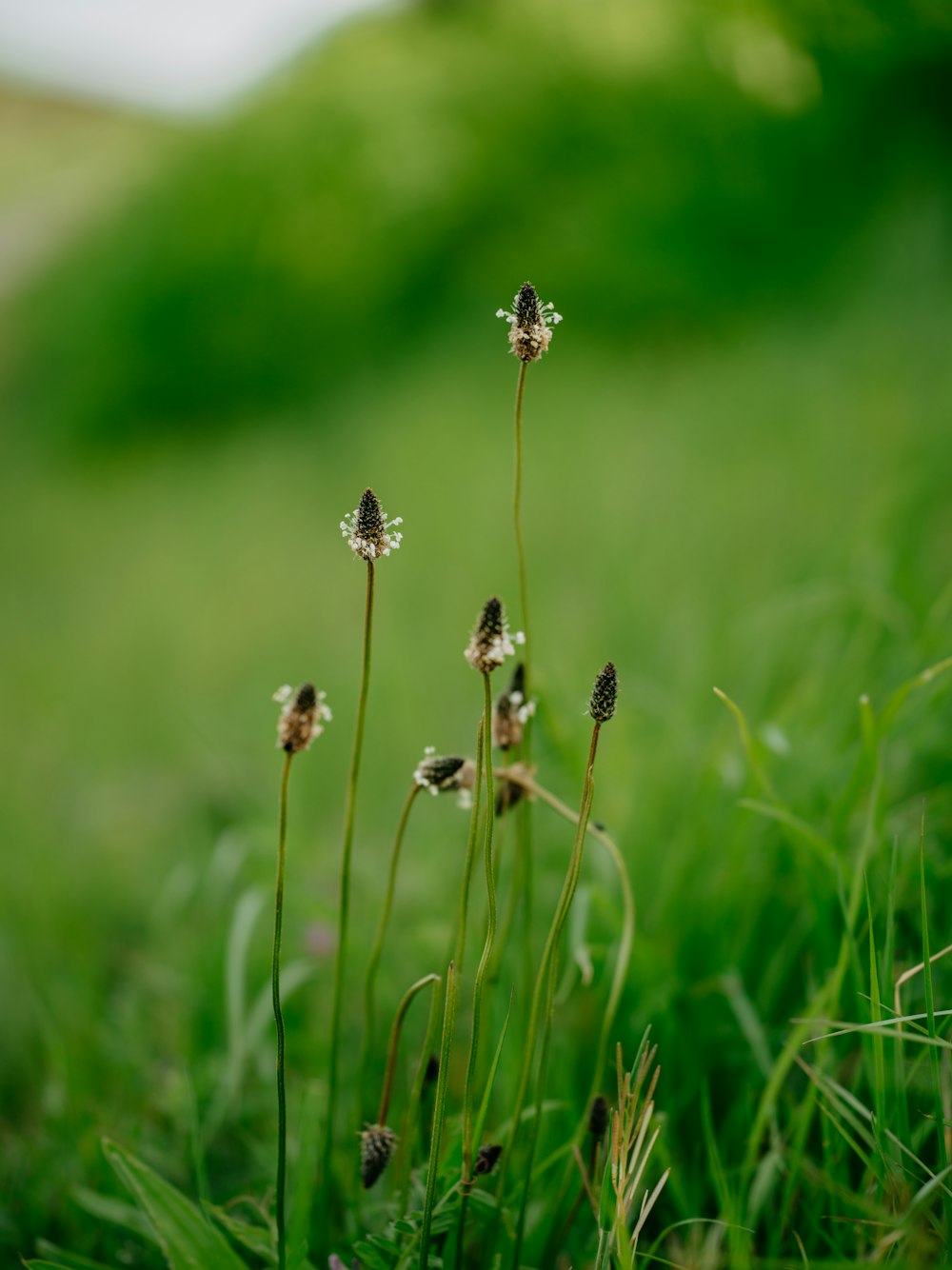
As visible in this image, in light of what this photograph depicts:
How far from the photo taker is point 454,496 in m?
3.08

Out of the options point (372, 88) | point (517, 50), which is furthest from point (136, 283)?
point (517, 50)

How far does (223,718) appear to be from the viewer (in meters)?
2.46

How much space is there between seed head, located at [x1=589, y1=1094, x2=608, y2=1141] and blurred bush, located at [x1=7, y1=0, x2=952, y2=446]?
3449mm

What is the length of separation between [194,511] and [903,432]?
2825 mm

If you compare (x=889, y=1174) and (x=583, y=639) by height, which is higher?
(x=583, y=639)

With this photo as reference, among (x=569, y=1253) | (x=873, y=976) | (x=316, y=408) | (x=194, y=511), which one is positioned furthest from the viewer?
(x=316, y=408)

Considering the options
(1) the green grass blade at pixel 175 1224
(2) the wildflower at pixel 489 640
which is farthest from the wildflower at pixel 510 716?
(1) the green grass blade at pixel 175 1224

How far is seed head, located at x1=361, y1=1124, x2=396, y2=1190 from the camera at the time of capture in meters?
0.79

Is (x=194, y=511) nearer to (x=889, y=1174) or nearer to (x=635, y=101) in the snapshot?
(x=635, y=101)

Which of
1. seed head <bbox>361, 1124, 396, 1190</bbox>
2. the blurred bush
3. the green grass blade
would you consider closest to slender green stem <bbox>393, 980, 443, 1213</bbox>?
seed head <bbox>361, 1124, 396, 1190</bbox>

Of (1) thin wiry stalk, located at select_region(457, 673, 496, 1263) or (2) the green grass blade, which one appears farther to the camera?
(2) the green grass blade

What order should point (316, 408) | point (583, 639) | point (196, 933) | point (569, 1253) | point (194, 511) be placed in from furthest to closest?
point (316, 408) < point (194, 511) < point (583, 639) < point (196, 933) < point (569, 1253)

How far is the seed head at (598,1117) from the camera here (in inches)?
33.4

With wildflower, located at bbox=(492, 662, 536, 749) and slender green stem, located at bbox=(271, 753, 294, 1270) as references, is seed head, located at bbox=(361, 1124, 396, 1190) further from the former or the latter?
wildflower, located at bbox=(492, 662, 536, 749)
